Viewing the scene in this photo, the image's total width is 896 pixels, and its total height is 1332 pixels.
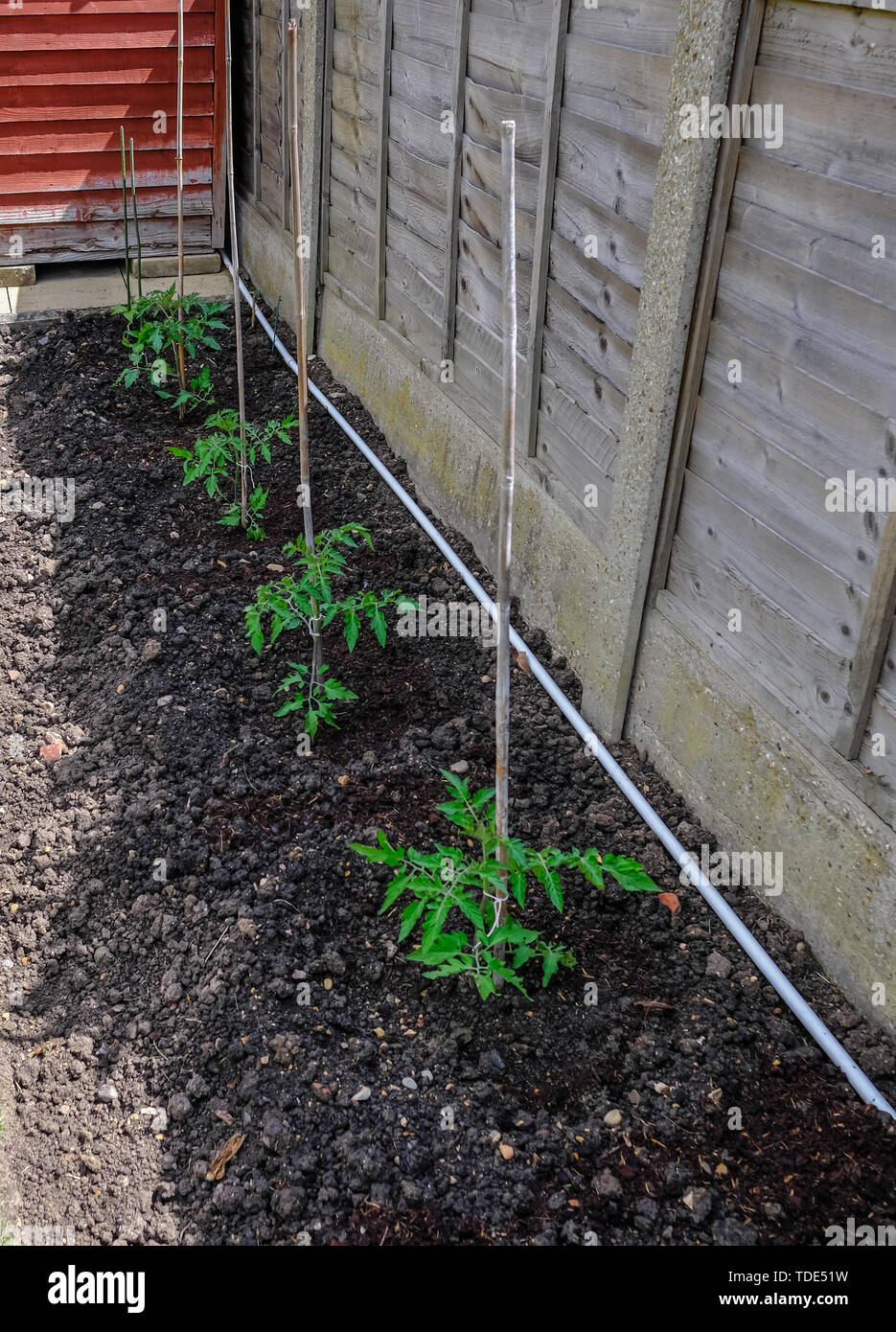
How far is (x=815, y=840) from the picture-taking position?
2.76m

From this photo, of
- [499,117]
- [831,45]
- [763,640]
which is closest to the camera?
[831,45]

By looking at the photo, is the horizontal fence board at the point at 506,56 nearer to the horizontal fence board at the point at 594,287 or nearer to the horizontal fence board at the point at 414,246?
the horizontal fence board at the point at 594,287

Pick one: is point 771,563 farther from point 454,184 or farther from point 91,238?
point 91,238

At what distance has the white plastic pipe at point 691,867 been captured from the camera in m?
2.57

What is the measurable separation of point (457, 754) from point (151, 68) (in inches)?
248

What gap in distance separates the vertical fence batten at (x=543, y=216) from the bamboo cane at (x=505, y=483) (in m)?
1.44

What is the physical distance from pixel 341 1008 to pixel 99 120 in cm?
708

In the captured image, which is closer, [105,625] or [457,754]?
[457,754]

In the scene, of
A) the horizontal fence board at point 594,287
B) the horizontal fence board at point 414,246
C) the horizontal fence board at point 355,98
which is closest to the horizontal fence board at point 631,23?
the horizontal fence board at point 594,287

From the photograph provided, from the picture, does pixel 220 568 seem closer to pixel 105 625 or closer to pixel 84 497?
pixel 105 625

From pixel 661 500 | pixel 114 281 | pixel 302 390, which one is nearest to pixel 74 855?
pixel 302 390

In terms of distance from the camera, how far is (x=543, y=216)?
12.6 ft

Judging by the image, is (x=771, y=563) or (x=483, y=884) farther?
(x=771, y=563)
